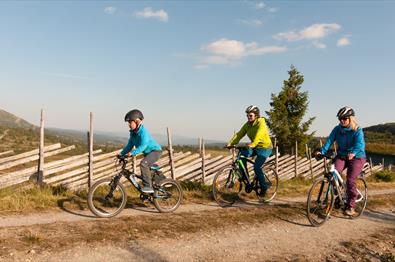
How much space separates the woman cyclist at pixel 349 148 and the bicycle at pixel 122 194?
10.7 ft

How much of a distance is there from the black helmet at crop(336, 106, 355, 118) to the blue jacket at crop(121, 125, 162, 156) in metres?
3.73

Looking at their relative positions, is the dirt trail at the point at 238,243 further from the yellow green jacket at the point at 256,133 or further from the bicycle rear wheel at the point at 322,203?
the yellow green jacket at the point at 256,133

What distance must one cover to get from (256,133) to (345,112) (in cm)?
199

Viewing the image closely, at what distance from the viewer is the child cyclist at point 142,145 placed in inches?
269

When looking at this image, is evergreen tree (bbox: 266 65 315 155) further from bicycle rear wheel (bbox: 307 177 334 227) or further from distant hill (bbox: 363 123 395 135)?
distant hill (bbox: 363 123 395 135)

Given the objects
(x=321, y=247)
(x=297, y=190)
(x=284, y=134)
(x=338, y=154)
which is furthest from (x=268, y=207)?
(x=284, y=134)

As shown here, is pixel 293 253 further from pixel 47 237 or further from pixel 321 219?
pixel 47 237

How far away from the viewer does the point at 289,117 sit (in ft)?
105

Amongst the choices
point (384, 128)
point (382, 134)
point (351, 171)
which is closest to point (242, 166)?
point (351, 171)

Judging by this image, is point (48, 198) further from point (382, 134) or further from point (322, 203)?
point (382, 134)

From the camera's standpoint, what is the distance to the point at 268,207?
26.3ft

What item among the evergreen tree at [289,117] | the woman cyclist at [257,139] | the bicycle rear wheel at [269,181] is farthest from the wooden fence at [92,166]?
the evergreen tree at [289,117]

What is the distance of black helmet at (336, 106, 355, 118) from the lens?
6992 mm

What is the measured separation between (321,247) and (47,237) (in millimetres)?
4095
